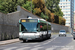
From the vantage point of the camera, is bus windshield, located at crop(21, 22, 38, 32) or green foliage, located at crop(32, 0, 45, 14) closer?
bus windshield, located at crop(21, 22, 38, 32)

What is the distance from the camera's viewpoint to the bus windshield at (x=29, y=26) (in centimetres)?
2323

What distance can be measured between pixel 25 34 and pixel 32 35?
2.97 feet

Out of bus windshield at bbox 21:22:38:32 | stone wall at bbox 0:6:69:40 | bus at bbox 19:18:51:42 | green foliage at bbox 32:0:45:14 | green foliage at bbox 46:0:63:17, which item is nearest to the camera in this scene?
bus at bbox 19:18:51:42

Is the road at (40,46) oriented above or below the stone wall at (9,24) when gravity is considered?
below

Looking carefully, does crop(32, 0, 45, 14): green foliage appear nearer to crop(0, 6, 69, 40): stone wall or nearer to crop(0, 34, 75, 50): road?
crop(0, 6, 69, 40): stone wall

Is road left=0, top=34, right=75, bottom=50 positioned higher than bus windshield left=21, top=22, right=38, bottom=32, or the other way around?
bus windshield left=21, top=22, right=38, bottom=32

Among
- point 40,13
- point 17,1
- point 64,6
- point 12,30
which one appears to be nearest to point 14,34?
point 12,30

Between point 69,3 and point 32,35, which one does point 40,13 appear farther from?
point 69,3

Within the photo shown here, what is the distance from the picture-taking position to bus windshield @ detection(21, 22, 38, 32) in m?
23.2

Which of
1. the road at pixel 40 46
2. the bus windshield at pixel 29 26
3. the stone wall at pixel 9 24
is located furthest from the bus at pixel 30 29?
the stone wall at pixel 9 24

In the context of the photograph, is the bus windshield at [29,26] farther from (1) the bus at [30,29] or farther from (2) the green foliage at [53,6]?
(2) the green foliage at [53,6]

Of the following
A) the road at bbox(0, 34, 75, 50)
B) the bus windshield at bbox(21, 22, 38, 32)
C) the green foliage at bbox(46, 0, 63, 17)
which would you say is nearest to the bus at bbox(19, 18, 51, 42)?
the bus windshield at bbox(21, 22, 38, 32)

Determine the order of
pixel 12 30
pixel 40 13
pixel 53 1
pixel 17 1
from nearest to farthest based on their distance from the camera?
1. pixel 12 30
2. pixel 17 1
3. pixel 40 13
4. pixel 53 1

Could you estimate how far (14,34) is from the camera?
1236 inches
